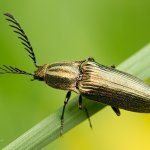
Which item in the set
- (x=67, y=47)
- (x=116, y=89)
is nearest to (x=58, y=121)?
(x=116, y=89)

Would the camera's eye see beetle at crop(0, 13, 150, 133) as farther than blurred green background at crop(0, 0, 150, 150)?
No

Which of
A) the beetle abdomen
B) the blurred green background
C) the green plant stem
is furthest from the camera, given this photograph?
the blurred green background

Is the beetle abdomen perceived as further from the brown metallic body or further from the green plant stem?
the green plant stem

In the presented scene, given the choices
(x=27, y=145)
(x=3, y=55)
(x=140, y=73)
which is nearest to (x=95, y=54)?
(x=3, y=55)

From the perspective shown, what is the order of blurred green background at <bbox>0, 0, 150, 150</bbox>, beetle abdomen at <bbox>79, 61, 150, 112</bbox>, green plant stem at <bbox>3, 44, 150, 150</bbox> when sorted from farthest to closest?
blurred green background at <bbox>0, 0, 150, 150</bbox>
beetle abdomen at <bbox>79, 61, 150, 112</bbox>
green plant stem at <bbox>3, 44, 150, 150</bbox>

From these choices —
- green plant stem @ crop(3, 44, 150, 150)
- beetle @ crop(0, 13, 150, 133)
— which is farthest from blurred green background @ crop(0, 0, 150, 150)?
green plant stem @ crop(3, 44, 150, 150)

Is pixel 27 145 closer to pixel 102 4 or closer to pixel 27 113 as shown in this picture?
pixel 27 113

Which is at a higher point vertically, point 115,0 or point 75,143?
point 115,0

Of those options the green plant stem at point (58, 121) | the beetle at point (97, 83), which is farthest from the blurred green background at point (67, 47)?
the green plant stem at point (58, 121)

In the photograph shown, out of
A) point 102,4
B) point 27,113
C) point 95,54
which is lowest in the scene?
point 27,113
